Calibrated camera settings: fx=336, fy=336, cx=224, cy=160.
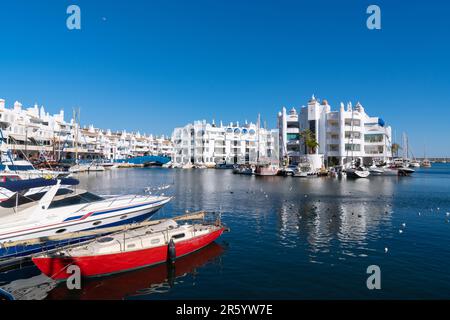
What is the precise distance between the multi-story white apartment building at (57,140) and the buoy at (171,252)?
2017 inches

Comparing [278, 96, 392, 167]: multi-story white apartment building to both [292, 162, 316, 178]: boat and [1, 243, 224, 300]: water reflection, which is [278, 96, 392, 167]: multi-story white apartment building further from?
[1, 243, 224, 300]: water reflection

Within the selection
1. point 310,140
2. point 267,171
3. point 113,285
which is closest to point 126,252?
point 113,285

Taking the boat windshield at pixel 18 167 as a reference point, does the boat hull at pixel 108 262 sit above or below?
below

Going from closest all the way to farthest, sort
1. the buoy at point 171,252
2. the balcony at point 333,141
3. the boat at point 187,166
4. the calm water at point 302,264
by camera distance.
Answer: the calm water at point 302,264 < the buoy at point 171,252 < the balcony at point 333,141 < the boat at point 187,166

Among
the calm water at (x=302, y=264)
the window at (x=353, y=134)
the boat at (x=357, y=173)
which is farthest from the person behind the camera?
the window at (x=353, y=134)

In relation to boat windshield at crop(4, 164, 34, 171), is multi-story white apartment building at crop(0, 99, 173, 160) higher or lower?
→ higher

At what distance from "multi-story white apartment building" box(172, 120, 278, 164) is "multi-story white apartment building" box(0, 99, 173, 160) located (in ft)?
Answer: 111

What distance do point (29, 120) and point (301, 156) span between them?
8504 centimetres

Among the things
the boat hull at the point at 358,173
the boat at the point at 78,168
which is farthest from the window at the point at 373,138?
the boat at the point at 78,168

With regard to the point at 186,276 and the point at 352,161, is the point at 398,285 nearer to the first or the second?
Answer: the point at 186,276

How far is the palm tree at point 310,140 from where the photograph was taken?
9019 cm

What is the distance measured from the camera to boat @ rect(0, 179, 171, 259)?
16.7 metres

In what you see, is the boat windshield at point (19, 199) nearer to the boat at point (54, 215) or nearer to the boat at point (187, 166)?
the boat at point (54, 215)

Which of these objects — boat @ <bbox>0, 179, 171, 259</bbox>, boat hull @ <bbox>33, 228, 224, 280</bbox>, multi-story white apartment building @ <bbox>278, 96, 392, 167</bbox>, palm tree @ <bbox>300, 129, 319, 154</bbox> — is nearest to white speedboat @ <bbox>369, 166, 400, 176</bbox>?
multi-story white apartment building @ <bbox>278, 96, 392, 167</bbox>
